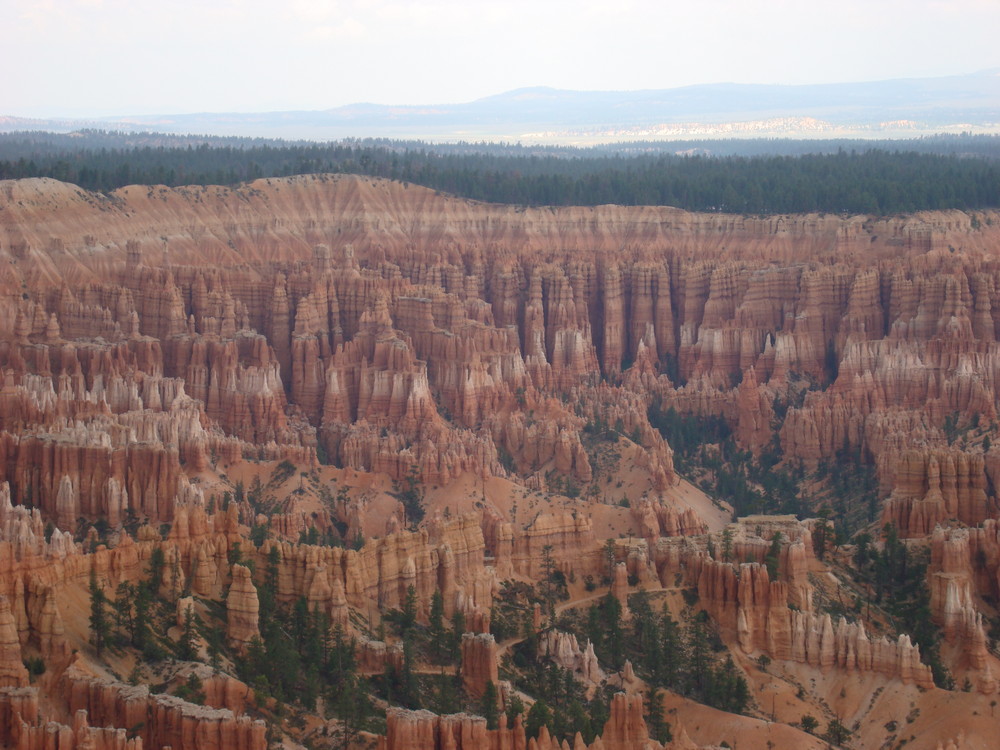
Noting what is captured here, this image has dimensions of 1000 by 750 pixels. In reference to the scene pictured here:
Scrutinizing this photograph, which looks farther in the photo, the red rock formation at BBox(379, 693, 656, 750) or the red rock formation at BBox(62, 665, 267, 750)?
the red rock formation at BBox(379, 693, 656, 750)

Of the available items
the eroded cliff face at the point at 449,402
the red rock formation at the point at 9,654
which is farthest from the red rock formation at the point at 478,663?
the red rock formation at the point at 9,654

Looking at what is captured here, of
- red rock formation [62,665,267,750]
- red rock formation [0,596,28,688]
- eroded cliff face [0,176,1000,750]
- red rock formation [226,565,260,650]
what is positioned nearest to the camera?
red rock formation [62,665,267,750]

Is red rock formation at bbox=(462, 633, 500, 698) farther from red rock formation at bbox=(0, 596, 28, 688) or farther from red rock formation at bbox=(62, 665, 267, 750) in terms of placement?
red rock formation at bbox=(0, 596, 28, 688)

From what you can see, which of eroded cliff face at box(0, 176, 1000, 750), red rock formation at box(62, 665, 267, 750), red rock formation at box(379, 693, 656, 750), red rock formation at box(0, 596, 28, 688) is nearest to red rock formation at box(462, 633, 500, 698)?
eroded cliff face at box(0, 176, 1000, 750)

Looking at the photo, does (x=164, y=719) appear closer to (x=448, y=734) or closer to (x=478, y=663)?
(x=448, y=734)

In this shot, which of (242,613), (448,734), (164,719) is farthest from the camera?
(242,613)

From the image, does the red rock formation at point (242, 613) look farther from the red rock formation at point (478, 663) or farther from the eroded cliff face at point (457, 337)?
the eroded cliff face at point (457, 337)

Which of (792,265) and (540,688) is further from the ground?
(792,265)

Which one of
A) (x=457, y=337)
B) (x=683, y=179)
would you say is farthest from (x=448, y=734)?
(x=683, y=179)

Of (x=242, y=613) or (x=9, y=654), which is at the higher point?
(x=9, y=654)

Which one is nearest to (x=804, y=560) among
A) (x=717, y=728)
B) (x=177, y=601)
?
(x=717, y=728)

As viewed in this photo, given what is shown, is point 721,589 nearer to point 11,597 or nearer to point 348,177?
point 11,597
